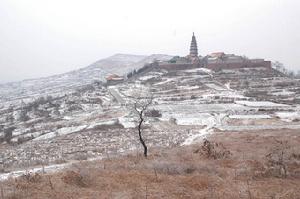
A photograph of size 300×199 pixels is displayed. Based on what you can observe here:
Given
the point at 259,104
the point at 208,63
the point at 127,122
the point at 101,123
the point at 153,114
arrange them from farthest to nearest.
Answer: the point at 208,63 → the point at 259,104 → the point at 153,114 → the point at 127,122 → the point at 101,123

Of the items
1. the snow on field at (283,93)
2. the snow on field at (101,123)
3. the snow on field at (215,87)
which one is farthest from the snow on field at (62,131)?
the snow on field at (283,93)

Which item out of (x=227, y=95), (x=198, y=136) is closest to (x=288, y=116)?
(x=198, y=136)

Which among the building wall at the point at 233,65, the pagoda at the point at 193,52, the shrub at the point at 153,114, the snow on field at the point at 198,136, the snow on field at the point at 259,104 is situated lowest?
the snow on field at the point at 259,104

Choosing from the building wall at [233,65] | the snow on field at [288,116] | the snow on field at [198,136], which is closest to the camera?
the snow on field at [198,136]

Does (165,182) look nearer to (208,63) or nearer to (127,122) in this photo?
(127,122)

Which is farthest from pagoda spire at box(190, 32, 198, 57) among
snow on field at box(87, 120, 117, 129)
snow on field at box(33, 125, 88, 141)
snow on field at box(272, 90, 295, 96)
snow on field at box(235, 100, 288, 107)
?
snow on field at box(33, 125, 88, 141)

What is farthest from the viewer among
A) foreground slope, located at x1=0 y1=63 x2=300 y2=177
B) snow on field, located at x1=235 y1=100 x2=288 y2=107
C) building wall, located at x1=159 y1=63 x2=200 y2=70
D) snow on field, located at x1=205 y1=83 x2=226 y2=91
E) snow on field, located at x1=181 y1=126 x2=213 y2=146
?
building wall, located at x1=159 y1=63 x2=200 y2=70

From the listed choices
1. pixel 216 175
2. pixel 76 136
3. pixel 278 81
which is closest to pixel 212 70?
pixel 278 81

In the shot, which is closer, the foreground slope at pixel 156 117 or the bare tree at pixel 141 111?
the bare tree at pixel 141 111

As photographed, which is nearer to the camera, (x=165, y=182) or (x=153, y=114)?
(x=165, y=182)

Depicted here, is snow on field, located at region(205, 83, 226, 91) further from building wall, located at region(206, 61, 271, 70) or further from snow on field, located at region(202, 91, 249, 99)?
building wall, located at region(206, 61, 271, 70)

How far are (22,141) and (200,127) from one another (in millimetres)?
18874

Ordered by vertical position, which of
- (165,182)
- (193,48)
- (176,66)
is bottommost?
(165,182)

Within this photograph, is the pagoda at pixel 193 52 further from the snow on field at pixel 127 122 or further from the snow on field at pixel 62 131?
the snow on field at pixel 62 131
